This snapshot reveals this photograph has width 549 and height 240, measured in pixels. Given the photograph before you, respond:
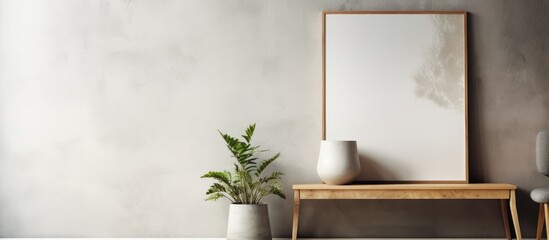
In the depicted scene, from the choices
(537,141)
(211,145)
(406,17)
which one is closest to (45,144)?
(211,145)

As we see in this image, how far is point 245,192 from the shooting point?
4.51m

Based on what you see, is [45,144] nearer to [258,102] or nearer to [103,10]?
[103,10]

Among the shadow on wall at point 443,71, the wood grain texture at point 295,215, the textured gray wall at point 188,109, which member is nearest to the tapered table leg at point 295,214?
the wood grain texture at point 295,215

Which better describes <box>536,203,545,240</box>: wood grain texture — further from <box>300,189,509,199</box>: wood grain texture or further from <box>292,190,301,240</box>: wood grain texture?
<box>292,190,301,240</box>: wood grain texture

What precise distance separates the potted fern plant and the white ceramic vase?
0.35m

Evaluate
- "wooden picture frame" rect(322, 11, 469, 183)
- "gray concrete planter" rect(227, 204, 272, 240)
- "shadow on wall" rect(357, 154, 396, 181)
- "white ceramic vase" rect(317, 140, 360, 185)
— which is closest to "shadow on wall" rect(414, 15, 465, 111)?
"wooden picture frame" rect(322, 11, 469, 183)

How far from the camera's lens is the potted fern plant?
173 inches

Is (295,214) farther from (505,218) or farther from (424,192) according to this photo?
(505,218)

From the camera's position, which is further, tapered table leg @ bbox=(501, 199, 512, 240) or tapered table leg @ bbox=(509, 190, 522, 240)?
tapered table leg @ bbox=(501, 199, 512, 240)

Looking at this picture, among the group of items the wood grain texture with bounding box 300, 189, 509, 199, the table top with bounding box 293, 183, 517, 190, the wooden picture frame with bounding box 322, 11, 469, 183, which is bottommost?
the wood grain texture with bounding box 300, 189, 509, 199

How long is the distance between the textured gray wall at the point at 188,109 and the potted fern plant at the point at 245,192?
0.23 m

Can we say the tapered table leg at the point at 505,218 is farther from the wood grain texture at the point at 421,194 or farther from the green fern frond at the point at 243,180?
the green fern frond at the point at 243,180

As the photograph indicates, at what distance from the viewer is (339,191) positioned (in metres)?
Result: 4.32

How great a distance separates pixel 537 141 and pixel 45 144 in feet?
12.1
